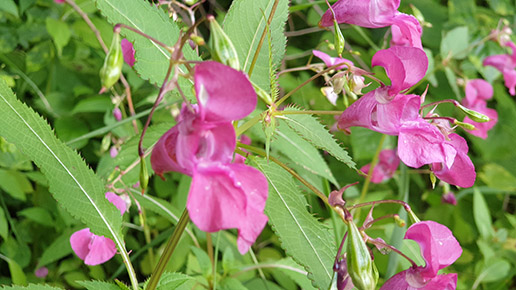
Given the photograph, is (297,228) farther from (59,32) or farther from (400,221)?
(59,32)

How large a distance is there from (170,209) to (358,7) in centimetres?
76

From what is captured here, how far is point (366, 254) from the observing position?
64cm

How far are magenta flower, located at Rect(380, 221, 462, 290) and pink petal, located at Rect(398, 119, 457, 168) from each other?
84 mm

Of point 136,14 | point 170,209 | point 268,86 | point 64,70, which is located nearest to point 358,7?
point 268,86

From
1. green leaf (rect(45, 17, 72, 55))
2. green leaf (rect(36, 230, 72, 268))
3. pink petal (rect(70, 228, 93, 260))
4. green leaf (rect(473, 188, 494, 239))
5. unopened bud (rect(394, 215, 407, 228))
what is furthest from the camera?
green leaf (rect(473, 188, 494, 239))

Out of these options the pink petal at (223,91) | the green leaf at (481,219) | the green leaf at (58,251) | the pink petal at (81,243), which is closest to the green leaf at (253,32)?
the pink petal at (223,91)

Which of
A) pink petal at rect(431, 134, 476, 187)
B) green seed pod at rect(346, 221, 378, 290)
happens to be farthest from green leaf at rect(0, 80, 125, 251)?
pink petal at rect(431, 134, 476, 187)

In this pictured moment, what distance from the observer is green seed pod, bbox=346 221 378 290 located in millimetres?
632

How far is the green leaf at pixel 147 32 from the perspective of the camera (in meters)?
0.78

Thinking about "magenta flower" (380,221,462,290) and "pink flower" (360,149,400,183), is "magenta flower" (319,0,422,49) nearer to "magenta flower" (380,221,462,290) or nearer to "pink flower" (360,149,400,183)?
"magenta flower" (380,221,462,290)

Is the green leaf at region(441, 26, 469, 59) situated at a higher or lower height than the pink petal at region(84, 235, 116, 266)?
lower

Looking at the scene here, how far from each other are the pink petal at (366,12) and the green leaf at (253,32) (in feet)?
0.33

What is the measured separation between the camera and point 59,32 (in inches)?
66.6

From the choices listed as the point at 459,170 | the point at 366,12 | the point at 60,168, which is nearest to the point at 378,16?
the point at 366,12
